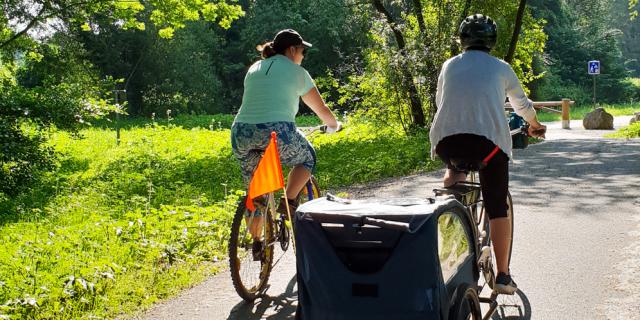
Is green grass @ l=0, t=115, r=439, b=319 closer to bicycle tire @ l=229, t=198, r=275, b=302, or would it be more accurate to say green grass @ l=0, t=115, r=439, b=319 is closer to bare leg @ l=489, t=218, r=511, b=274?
bicycle tire @ l=229, t=198, r=275, b=302

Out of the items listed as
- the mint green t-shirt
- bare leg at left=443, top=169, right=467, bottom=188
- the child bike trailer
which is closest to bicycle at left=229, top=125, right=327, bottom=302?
the mint green t-shirt

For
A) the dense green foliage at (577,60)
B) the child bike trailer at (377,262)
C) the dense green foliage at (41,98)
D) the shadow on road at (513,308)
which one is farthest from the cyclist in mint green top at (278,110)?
the dense green foliage at (577,60)

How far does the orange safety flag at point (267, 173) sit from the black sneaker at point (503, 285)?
156cm

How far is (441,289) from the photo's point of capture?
330cm

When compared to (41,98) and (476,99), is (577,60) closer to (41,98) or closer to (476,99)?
(41,98)

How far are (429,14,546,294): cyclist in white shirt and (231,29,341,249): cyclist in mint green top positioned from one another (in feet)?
3.91

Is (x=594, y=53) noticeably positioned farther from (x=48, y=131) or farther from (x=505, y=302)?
(x=505, y=302)

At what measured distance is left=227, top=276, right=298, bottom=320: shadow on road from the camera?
5219mm

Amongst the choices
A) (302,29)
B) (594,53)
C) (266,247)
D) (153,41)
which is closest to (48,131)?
(266,247)

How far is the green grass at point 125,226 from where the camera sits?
5465 mm

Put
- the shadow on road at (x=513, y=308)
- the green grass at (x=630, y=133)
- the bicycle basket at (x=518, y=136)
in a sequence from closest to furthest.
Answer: the shadow on road at (x=513, y=308), the bicycle basket at (x=518, y=136), the green grass at (x=630, y=133)

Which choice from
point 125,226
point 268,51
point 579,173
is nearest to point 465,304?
point 268,51

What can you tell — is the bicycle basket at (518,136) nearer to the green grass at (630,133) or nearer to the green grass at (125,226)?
the green grass at (125,226)

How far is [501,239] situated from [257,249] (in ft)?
6.07
